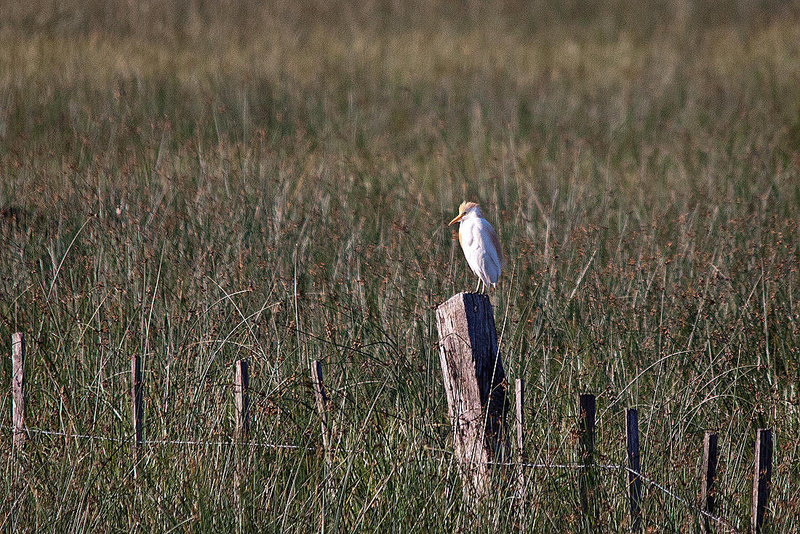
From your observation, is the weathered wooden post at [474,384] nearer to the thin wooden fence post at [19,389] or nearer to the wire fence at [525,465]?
the wire fence at [525,465]

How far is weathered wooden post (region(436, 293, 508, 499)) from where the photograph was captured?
8.78ft

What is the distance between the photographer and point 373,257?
5.09 m

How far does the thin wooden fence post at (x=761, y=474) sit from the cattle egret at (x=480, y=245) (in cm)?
155

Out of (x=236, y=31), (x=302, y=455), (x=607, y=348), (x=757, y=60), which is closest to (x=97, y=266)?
(x=302, y=455)

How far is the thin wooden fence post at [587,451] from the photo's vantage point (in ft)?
8.29

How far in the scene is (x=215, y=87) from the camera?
917cm

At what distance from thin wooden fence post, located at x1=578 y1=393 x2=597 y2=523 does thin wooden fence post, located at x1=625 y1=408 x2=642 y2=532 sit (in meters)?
0.10

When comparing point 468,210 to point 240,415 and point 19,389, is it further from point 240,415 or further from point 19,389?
point 19,389

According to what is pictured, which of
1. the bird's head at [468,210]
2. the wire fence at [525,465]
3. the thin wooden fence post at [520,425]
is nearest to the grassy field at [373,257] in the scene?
the wire fence at [525,465]

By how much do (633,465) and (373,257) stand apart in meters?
2.74

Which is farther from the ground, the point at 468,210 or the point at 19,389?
the point at 468,210

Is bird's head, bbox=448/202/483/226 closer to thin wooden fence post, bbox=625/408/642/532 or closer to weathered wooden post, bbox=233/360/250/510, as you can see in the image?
weathered wooden post, bbox=233/360/250/510

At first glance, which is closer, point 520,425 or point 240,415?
point 520,425

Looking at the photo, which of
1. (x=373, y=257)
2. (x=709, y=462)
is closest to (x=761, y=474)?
(x=709, y=462)
